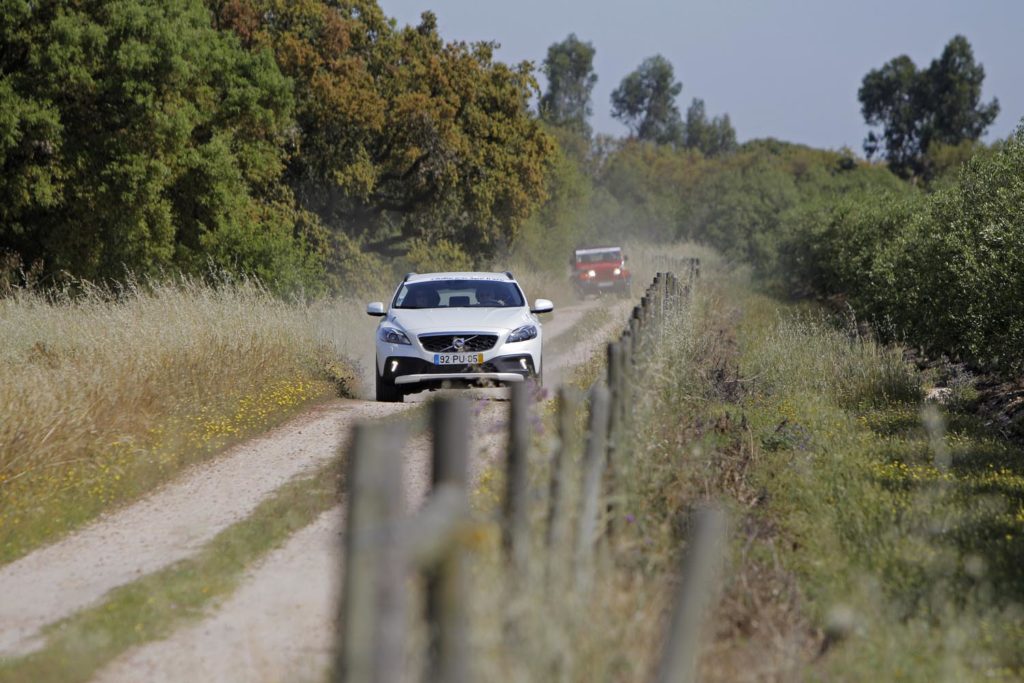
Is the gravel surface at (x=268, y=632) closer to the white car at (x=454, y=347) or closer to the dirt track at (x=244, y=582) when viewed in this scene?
the dirt track at (x=244, y=582)

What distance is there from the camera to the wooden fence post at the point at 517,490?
4043mm

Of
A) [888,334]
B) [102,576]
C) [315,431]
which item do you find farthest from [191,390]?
[888,334]

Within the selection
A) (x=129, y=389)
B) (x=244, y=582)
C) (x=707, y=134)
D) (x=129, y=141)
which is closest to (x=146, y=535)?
A: (x=244, y=582)

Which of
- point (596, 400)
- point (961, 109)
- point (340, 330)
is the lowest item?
point (340, 330)

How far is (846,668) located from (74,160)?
19477 millimetres

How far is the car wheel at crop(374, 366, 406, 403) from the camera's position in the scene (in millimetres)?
14203

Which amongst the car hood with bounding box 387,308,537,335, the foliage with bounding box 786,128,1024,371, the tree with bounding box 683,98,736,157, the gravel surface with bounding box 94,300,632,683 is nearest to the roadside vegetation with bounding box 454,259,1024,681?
the gravel surface with bounding box 94,300,632,683

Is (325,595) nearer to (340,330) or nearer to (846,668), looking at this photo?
(846,668)

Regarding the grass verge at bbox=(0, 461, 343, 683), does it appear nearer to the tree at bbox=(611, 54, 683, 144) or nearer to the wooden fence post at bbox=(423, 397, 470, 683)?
the wooden fence post at bbox=(423, 397, 470, 683)

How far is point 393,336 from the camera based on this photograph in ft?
46.4

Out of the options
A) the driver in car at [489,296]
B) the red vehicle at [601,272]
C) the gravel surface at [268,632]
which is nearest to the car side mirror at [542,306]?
the driver in car at [489,296]

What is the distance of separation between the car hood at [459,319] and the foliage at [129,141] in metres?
9.36

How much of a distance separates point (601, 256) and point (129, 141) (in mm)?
22005

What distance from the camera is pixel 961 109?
106500 mm
